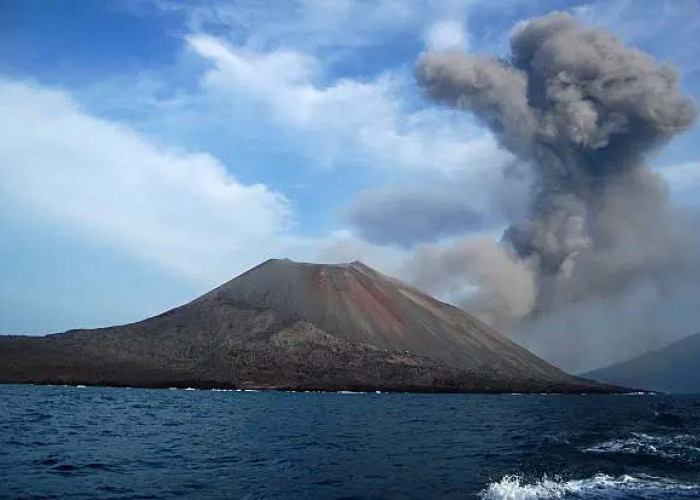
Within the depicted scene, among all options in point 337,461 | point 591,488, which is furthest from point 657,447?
point 337,461

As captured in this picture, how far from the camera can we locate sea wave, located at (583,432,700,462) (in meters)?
35.1

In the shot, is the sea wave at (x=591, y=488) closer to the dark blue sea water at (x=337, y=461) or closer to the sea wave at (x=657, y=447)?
the dark blue sea water at (x=337, y=461)

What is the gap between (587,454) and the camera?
118 feet

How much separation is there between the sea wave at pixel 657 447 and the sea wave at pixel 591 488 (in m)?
7.94

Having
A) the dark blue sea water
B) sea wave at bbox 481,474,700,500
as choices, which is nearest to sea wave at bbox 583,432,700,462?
the dark blue sea water

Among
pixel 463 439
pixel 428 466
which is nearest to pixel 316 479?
pixel 428 466

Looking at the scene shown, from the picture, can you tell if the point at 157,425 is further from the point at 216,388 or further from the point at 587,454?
the point at 216,388

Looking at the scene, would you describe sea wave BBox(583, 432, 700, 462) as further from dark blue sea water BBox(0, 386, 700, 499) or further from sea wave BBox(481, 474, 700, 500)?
sea wave BBox(481, 474, 700, 500)

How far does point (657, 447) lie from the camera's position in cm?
3844

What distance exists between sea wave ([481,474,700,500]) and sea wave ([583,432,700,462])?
7.94m

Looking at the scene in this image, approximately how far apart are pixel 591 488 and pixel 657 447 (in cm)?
1570

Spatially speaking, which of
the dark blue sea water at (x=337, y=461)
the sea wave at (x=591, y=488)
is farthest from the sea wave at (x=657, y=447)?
the sea wave at (x=591, y=488)

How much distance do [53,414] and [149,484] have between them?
41.0 meters

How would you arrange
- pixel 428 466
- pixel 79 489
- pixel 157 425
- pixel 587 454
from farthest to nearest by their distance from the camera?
pixel 157 425 → pixel 587 454 → pixel 428 466 → pixel 79 489
